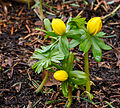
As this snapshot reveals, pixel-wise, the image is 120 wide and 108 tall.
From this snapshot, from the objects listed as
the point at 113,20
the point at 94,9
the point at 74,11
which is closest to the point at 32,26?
the point at 74,11

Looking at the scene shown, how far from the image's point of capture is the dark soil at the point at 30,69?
209 centimetres

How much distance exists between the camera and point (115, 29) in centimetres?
278

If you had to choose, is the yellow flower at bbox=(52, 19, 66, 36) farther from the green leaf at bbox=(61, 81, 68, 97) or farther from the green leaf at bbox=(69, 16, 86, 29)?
the green leaf at bbox=(61, 81, 68, 97)

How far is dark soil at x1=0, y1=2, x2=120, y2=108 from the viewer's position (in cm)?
209

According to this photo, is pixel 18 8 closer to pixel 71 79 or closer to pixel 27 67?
pixel 27 67

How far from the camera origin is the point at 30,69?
7.83 feet

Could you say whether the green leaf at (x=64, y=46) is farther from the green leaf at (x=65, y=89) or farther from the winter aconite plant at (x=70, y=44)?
the green leaf at (x=65, y=89)

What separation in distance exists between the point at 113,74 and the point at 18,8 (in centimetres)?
184

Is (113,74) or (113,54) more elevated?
(113,54)

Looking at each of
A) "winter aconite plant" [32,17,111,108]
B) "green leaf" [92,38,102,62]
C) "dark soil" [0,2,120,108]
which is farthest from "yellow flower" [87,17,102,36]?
"dark soil" [0,2,120,108]

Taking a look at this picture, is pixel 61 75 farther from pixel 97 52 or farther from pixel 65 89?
pixel 97 52

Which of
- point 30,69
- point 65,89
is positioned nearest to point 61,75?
point 65,89

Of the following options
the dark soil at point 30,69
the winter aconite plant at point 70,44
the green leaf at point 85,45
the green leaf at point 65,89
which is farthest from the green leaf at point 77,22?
the dark soil at point 30,69

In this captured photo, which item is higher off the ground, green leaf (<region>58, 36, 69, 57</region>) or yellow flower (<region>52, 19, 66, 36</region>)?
yellow flower (<region>52, 19, 66, 36</region>)
